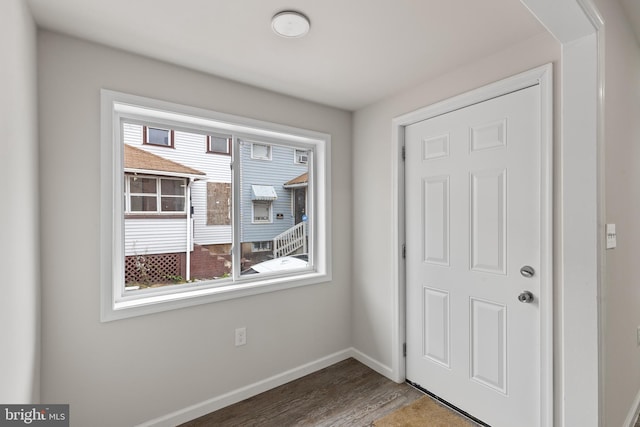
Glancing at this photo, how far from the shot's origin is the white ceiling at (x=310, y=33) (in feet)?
4.80

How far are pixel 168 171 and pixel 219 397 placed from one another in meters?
1.65

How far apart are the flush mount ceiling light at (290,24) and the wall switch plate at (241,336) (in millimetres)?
1995

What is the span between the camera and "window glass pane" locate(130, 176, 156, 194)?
2.02 metres

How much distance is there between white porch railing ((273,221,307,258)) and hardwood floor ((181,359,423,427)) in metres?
1.08

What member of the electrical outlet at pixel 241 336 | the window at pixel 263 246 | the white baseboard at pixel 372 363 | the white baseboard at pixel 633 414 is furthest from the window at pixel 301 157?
the white baseboard at pixel 633 414

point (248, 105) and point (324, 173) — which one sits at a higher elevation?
point (248, 105)

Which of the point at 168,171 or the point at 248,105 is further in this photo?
the point at 248,105

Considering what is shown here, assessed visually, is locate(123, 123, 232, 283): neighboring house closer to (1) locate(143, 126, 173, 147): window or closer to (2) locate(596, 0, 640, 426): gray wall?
(1) locate(143, 126, 173, 147): window

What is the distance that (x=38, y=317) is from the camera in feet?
5.15

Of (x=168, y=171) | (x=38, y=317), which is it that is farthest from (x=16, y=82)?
(x=38, y=317)

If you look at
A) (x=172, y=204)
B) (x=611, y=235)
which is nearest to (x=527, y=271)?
(x=611, y=235)

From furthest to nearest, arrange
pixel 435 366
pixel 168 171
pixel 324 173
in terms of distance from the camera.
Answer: pixel 324 173 → pixel 435 366 → pixel 168 171

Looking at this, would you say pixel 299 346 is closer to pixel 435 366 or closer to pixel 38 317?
pixel 435 366

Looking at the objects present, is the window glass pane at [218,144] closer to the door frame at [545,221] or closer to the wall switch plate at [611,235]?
the door frame at [545,221]
